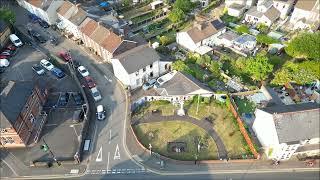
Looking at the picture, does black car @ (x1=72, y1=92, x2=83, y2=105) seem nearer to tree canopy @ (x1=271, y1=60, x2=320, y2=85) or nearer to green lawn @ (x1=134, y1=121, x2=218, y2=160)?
green lawn @ (x1=134, y1=121, x2=218, y2=160)

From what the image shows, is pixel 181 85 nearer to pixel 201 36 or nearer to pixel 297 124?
pixel 201 36

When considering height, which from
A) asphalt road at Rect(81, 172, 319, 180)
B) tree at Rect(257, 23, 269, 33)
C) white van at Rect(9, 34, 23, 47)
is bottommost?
asphalt road at Rect(81, 172, 319, 180)

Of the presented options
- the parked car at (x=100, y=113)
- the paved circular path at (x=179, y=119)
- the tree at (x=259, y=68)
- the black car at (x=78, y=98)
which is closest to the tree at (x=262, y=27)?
the tree at (x=259, y=68)

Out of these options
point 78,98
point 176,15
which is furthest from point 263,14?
point 78,98

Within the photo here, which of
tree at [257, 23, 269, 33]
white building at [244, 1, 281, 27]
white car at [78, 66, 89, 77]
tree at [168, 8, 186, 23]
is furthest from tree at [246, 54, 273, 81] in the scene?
white car at [78, 66, 89, 77]

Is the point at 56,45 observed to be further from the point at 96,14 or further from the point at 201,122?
the point at 201,122

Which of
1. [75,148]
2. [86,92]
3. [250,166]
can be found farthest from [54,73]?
[250,166]
